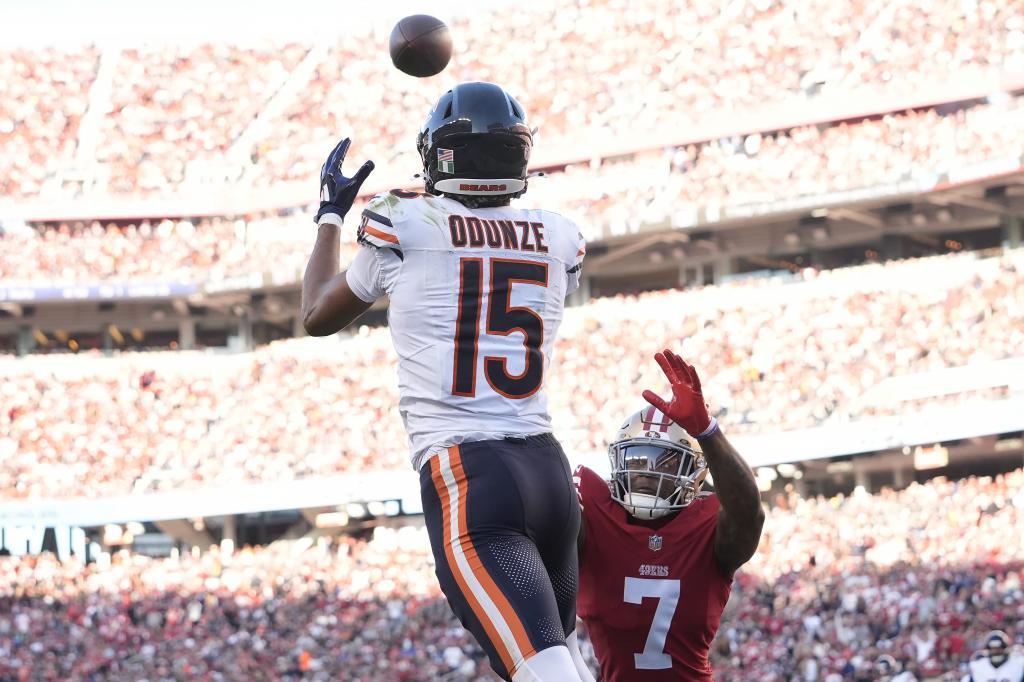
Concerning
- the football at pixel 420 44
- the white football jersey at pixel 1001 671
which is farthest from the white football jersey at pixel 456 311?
the white football jersey at pixel 1001 671

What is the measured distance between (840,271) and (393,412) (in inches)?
308

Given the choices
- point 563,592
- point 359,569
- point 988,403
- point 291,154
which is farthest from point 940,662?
point 291,154

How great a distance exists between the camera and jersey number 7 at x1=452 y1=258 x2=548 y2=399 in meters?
3.46

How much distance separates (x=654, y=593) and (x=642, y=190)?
2268cm

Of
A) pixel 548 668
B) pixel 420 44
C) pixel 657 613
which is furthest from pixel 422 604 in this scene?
pixel 548 668

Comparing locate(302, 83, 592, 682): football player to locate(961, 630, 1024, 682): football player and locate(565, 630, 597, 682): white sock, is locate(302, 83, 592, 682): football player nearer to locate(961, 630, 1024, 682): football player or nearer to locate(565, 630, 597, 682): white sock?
locate(565, 630, 597, 682): white sock

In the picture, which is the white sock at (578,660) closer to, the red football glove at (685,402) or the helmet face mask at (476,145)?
the red football glove at (685,402)

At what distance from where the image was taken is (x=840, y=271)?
938 inches

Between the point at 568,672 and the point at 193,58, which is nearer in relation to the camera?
the point at 568,672

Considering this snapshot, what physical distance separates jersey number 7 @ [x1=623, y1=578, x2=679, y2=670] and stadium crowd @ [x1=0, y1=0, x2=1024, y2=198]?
2167cm

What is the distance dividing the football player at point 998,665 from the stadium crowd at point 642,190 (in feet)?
50.4

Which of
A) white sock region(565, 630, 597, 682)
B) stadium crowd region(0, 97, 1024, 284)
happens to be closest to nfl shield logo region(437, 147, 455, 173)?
white sock region(565, 630, 597, 682)

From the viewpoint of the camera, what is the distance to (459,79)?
97.6 feet

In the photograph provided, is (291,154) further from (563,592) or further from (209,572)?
(563,592)
